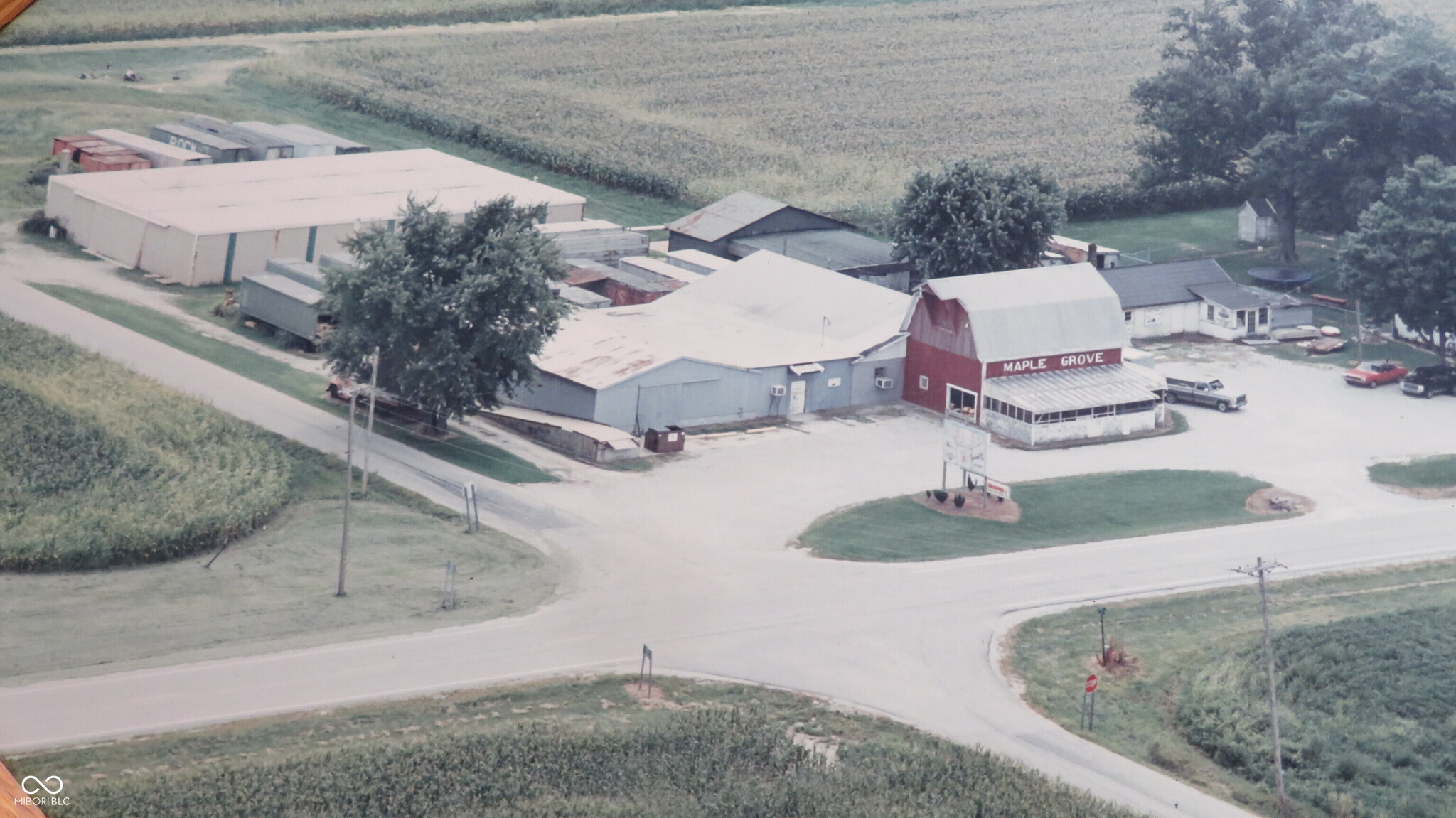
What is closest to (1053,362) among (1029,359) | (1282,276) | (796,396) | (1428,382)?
(1029,359)

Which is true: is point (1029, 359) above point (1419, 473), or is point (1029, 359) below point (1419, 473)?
above

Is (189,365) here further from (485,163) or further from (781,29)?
(781,29)

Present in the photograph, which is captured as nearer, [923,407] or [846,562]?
[846,562]

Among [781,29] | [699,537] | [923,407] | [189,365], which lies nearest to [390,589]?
[699,537]

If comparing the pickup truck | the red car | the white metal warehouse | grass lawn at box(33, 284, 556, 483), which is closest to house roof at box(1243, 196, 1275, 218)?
the red car

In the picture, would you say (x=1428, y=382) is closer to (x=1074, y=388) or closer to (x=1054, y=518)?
(x=1074, y=388)

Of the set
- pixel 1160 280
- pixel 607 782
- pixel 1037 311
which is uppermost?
pixel 1160 280
